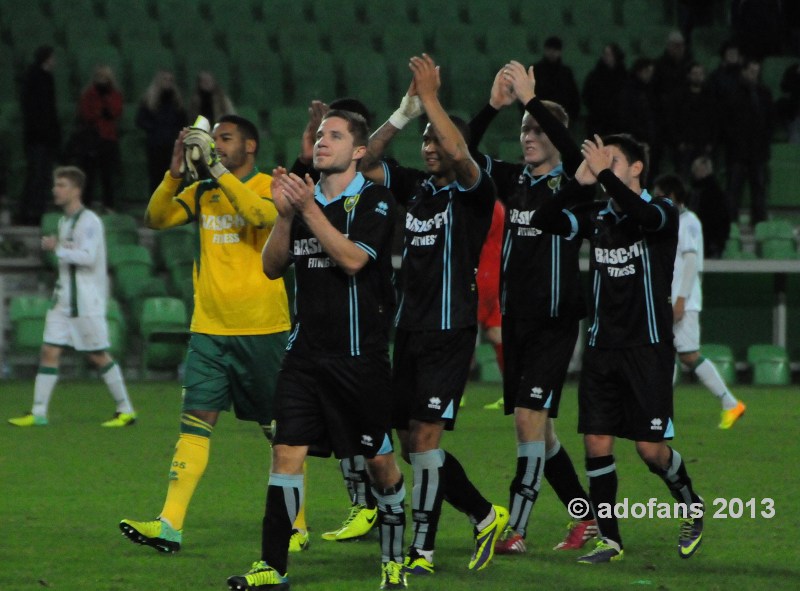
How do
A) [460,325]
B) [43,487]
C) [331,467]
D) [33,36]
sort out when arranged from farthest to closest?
1. [33,36]
2. [331,467]
3. [43,487]
4. [460,325]

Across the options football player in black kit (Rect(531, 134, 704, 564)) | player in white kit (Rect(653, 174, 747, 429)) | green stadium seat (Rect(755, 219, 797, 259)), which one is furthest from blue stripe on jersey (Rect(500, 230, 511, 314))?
green stadium seat (Rect(755, 219, 797, 259))

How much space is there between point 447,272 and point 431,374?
48 cm

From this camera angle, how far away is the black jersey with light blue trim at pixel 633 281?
7004mm

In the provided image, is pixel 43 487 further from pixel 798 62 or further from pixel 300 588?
pixel 798 62

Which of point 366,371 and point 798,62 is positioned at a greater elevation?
point 798,62

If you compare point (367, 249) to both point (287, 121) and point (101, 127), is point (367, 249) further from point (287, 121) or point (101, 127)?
point (287, 121)

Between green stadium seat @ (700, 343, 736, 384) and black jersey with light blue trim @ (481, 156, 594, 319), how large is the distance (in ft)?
31.2

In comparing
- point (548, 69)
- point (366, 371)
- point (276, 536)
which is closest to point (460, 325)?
point (366, 371)

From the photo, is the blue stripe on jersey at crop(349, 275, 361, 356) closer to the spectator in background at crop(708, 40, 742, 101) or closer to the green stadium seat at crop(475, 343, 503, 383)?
the green stadium seat at crop(475, 343, 503, 383)

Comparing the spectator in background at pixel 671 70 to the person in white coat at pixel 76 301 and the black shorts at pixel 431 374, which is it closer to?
the person in white coat at pixel 76 301

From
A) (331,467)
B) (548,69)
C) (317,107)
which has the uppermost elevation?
(548,69)

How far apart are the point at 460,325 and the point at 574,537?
1338 millimetres

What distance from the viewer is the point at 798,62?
21125 mm

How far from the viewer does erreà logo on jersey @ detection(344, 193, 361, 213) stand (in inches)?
251
